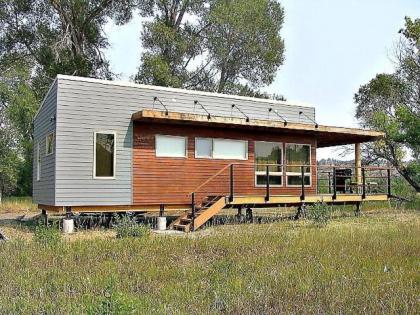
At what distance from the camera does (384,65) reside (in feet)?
107

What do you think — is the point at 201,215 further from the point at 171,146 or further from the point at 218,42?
the point at 218,42

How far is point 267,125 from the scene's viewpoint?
15523 millimetres

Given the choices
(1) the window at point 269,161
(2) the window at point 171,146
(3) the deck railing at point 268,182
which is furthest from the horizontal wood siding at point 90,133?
(1) the window at point 269,161

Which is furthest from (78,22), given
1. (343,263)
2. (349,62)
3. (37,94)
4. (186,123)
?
(343,263)

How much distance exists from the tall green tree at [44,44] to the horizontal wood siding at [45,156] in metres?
12.4

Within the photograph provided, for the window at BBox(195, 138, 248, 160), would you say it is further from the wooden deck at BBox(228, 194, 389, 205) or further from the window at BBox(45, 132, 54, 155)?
the window at BBox(45, 132, 54, 155)

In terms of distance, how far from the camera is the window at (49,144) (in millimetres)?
14384

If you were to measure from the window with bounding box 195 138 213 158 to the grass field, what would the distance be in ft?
19.3

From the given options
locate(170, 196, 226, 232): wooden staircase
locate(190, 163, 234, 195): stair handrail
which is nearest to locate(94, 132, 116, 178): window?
locate(170, 196, 226, 232): wooden staircase

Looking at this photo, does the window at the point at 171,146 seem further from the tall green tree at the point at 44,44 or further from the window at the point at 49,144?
the tall green tree at the point at 44,44

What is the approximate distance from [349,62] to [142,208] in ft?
44.9

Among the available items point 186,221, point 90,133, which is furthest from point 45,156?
point 186,221

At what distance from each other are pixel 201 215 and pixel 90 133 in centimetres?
381

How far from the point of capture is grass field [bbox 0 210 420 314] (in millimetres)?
5004
